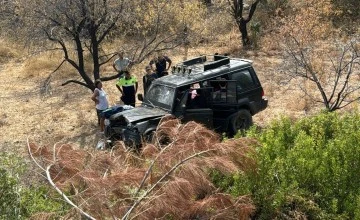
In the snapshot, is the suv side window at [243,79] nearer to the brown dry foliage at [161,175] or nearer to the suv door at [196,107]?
the suv door at [196,107]

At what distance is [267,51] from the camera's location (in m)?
18.7

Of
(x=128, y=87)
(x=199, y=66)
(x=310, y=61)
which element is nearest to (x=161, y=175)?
(x=199, y=66)

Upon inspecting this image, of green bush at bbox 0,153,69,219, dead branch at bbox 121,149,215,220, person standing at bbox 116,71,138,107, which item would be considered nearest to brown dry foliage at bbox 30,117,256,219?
dead branch at bbox 121,149,215,220

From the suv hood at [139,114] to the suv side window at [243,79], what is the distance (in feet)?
5.89

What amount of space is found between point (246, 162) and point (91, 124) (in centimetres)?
791

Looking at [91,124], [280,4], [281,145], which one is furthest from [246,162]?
[280,4]

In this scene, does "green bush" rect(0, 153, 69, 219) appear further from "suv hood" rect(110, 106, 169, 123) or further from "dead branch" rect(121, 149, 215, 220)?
"suv hood" rect(110, 106, 169, 123)

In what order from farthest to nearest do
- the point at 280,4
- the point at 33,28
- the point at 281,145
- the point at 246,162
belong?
the point at 280,4
the point at 33,28
the point at 281,145
the point at 246,162

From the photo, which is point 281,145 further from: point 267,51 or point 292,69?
point 267,51

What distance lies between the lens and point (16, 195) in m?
5.84

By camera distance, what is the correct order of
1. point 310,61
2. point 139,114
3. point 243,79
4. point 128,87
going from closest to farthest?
point 139,114 → point 243,79 → point 128,87 → point 310,61

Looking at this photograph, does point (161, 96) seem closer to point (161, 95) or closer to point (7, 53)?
point (161, 95)

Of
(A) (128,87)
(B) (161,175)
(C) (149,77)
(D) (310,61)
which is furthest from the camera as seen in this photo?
(D) (310,61)

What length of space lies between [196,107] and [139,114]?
114 centimetres
